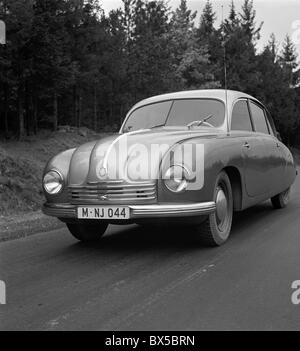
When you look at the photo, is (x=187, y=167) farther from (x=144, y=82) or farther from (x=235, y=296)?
(x=144, y=82)

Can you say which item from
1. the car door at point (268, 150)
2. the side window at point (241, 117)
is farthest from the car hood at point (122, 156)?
the car door at point (268, 150)

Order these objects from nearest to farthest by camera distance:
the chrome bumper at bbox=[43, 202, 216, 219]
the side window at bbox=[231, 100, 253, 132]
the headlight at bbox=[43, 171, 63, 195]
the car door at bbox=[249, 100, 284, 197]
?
the chrome bumper at bbox=[43, 202, 216, 219] → the headlight at bbox=[43, 171, 63, 195] → the side window at bbox=[231, 100, 253, 132] → the car door at bbox=[249, 100, 284, 197]

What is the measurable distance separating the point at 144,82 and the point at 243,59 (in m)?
21.6

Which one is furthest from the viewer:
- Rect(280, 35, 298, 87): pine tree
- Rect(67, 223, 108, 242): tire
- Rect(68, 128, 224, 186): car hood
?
Rect(280, 35, 298, 87): pine tree

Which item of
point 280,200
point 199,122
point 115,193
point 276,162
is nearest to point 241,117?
point 199,122

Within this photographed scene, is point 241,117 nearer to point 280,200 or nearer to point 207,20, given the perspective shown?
point 280,200

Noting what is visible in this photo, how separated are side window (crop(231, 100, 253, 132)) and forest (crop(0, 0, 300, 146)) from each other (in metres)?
4.20

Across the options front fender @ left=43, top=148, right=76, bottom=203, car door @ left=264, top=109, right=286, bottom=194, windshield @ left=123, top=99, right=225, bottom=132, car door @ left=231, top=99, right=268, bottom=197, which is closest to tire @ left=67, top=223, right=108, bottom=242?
front fender @ left=43, top=148, right=76, bottom=203

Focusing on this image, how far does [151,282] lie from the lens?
13.1 ft

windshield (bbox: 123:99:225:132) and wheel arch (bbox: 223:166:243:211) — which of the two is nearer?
wheel arch (bbox: 223:166:243:211)

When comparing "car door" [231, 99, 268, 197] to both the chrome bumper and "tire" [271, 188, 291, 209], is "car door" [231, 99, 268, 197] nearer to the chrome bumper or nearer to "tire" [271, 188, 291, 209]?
the chrome bumper

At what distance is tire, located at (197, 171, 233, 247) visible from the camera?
5055mm

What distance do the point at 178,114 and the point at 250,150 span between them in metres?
1.04
